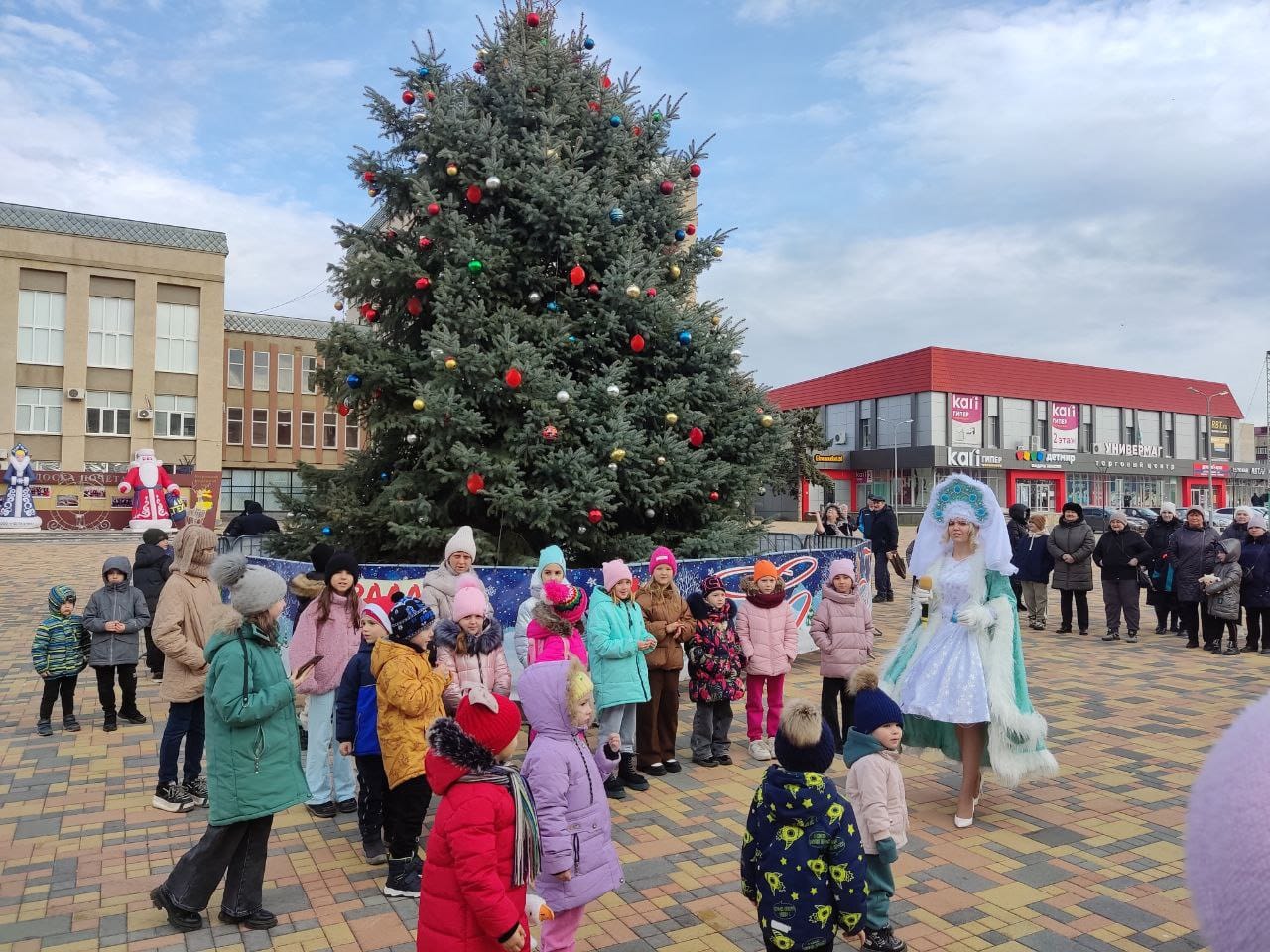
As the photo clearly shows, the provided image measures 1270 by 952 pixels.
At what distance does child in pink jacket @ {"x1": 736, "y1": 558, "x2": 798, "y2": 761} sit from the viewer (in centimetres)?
724

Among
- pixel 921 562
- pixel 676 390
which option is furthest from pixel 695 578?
pixel 921 562

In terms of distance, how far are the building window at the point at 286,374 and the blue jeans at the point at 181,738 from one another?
5263 cm

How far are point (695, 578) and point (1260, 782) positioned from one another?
28.3ft

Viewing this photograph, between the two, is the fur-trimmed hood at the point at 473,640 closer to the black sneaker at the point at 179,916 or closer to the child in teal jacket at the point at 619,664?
the child in teal jacket at the point at 619,664

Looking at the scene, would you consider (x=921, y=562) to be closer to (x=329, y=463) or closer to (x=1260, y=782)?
(x=1260, y=782)

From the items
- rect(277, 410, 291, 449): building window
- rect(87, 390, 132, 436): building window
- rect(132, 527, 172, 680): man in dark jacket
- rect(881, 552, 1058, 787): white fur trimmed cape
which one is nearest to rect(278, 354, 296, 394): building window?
rect(277, 410, 291, 449): building window

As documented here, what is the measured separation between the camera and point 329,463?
5525 centimetres

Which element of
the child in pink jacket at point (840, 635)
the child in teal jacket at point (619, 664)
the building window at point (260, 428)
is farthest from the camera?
the building window at point (260, 428)

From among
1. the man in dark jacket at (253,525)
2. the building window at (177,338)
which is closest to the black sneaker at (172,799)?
the man in dark jacket at (253,525)

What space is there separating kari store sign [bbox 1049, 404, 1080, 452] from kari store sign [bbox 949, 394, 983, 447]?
6.26 m

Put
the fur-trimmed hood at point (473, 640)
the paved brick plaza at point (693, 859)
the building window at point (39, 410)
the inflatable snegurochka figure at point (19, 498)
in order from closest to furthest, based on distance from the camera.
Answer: the paved brick plaza at point (693, 859)
the fur-trimmed hood at point (473, 640)
the inflatable snegurochka figure at point (19, 498)
the building window at point (39, 410)

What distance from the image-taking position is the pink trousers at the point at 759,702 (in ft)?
24.0

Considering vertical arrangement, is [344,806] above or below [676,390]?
below

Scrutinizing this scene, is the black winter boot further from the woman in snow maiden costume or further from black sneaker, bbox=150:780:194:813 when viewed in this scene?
black sneaker, bbox=150:780:194:813
